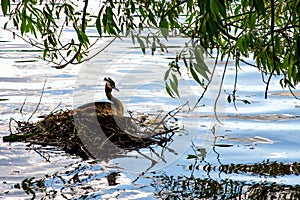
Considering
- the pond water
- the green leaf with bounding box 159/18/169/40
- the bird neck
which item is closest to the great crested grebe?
the bird neck

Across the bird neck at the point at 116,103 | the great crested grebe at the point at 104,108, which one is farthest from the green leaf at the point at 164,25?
the bird neck at the point at 116,103

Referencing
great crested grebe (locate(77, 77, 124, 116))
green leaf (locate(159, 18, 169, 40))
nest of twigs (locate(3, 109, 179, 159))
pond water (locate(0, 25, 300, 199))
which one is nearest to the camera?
green leaf (locate(159, 18, 169, 40))

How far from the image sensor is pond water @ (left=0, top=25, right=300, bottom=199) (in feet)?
21.3

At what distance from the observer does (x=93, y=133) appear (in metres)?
7.78

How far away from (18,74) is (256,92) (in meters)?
3.80

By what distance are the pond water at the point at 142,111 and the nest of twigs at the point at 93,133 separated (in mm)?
161

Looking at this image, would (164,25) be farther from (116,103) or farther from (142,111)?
(142,111)

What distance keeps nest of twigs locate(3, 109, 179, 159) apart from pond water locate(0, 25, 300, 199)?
0.16 m

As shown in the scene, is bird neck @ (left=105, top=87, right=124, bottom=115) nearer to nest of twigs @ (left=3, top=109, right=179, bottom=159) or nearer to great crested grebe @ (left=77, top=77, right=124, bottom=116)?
great crested grebe @ (left=77, top=77, right=124, bottom=116)

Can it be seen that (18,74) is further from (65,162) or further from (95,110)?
(65,162)

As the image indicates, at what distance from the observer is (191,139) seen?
793 cm

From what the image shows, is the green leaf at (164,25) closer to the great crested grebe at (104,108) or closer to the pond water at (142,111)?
the pond water at (142,111)

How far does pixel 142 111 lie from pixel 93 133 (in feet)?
4.46

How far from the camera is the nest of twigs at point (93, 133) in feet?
24.8
